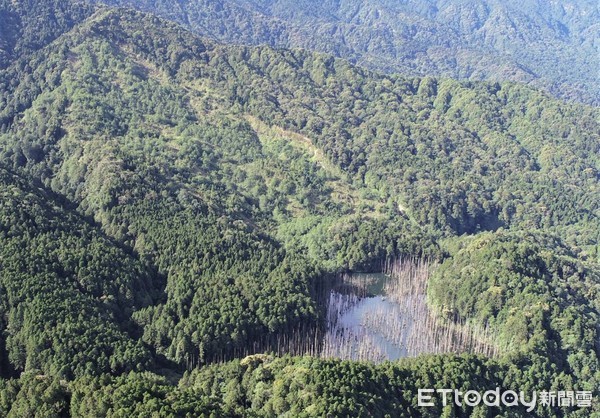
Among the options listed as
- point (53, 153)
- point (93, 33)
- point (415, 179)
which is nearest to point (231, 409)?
point (53, 153)

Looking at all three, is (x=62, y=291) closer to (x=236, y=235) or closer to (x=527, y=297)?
(x=236, y=235)

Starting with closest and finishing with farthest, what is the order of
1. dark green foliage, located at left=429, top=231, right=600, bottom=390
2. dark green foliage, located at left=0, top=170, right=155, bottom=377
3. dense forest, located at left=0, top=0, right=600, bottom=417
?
1. dense forest, located at left=0, top=0, right=600, bottom=417
2. dark green foliage, located at left=0, top=170, right=155, bottom=377
3. dark green foliage, located at left=429, top=231, right=600, bottom=390

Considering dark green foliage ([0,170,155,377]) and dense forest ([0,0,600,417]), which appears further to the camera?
dark green foliage ([0,170,155,377])

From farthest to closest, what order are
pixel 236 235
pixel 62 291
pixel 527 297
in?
pixel 236 235 < pixel 527 297 < pixel 62 291

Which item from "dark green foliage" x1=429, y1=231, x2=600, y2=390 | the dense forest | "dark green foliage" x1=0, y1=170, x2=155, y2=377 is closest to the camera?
the dense forest

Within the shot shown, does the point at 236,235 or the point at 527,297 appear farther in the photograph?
the point at 236,235

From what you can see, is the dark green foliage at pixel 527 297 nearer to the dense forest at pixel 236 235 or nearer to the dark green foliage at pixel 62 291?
the dense forest at pixel 236 235

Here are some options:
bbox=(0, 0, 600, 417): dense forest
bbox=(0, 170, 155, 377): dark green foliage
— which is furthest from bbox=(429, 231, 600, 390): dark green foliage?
bbox=(0, 170, 155, 377): dark green foliage

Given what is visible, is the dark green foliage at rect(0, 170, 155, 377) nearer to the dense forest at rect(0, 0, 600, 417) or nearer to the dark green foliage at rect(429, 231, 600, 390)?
the dense forest at rect(0, 0, 600, 417)

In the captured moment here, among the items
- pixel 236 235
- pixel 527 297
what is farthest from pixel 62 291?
pixel 527 297
